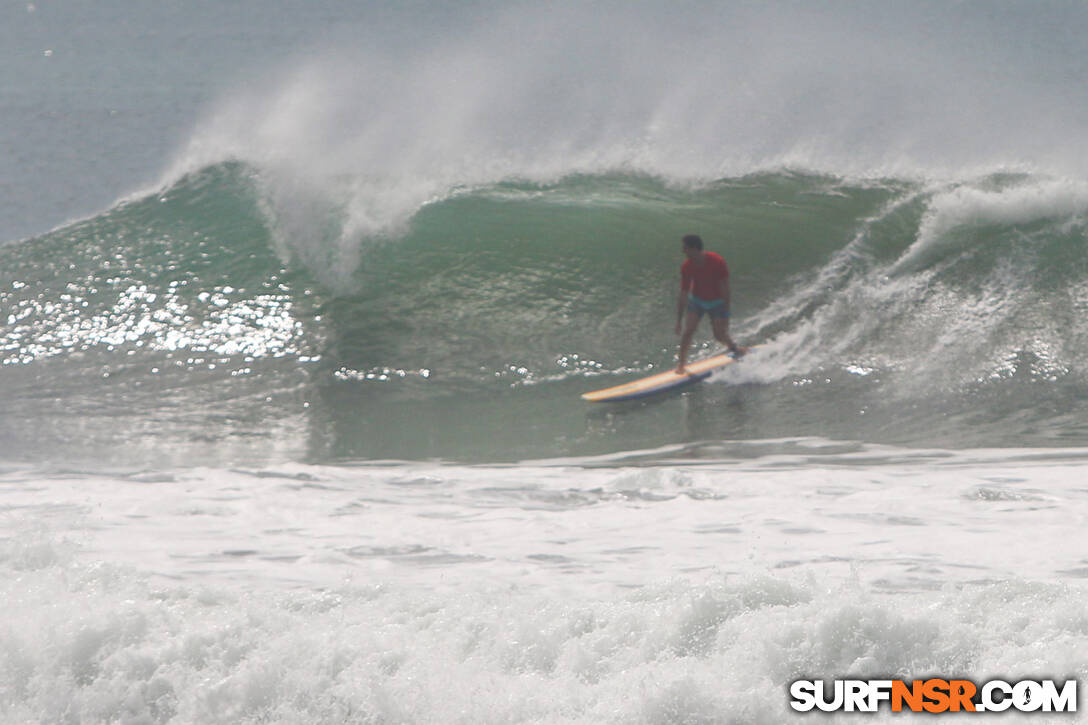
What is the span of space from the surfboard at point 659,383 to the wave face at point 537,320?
0.12 m

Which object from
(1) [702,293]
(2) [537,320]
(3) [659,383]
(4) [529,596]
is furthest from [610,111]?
(4) [529,596]

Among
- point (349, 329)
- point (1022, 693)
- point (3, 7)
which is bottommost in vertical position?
point (1022, 693)

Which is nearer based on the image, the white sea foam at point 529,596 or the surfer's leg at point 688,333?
the white sea foam at point 529,596

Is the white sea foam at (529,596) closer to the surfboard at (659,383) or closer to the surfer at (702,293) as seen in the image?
the surfboard at (659,383)

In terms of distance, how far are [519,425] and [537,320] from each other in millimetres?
2143

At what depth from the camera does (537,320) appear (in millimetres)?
10133

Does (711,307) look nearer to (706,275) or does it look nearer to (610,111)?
(706,275)

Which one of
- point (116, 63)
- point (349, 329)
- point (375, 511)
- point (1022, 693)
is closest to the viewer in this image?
point (1022, 693)

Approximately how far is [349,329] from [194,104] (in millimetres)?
26845

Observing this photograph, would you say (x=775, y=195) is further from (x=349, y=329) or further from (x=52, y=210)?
(x=52, y=210)

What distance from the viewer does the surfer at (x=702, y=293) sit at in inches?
341

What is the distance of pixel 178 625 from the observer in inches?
171

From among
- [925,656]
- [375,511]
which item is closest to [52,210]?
[375,511]

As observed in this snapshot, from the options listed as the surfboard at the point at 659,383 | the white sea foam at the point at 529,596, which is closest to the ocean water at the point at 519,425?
the white sea foam at the point at 529,596
